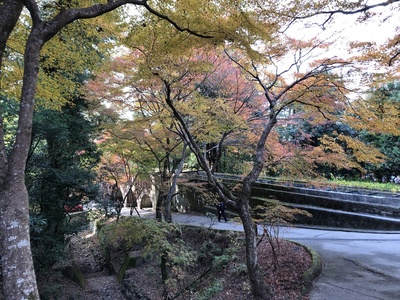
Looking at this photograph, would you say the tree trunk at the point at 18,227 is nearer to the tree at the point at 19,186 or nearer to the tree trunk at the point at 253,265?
the tree at the point at 19,186

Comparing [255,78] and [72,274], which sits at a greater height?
[255,78]

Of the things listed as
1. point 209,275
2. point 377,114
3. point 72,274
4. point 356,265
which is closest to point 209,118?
point 377,114

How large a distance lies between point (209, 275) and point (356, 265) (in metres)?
3.68

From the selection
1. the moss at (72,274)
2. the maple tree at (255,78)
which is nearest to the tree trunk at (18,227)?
the maple tree at (255,78)

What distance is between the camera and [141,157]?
12.0 m

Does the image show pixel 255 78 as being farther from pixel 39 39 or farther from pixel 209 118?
pixel 39 39

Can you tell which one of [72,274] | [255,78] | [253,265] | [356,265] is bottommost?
[72,274]

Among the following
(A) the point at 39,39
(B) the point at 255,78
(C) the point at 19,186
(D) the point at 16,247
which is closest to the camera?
(D) the point at 16,247

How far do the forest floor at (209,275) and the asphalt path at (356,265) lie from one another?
453 millimetres

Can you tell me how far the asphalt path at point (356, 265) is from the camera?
4.52m

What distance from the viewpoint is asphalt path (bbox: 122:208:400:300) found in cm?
452

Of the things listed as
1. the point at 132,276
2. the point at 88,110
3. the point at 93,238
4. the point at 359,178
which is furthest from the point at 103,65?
the point at 359,178

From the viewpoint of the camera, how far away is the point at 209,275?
7.12m

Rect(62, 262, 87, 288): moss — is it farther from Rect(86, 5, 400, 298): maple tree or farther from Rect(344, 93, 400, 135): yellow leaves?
Rect(344, 93, 400, 135): yellow leaves
